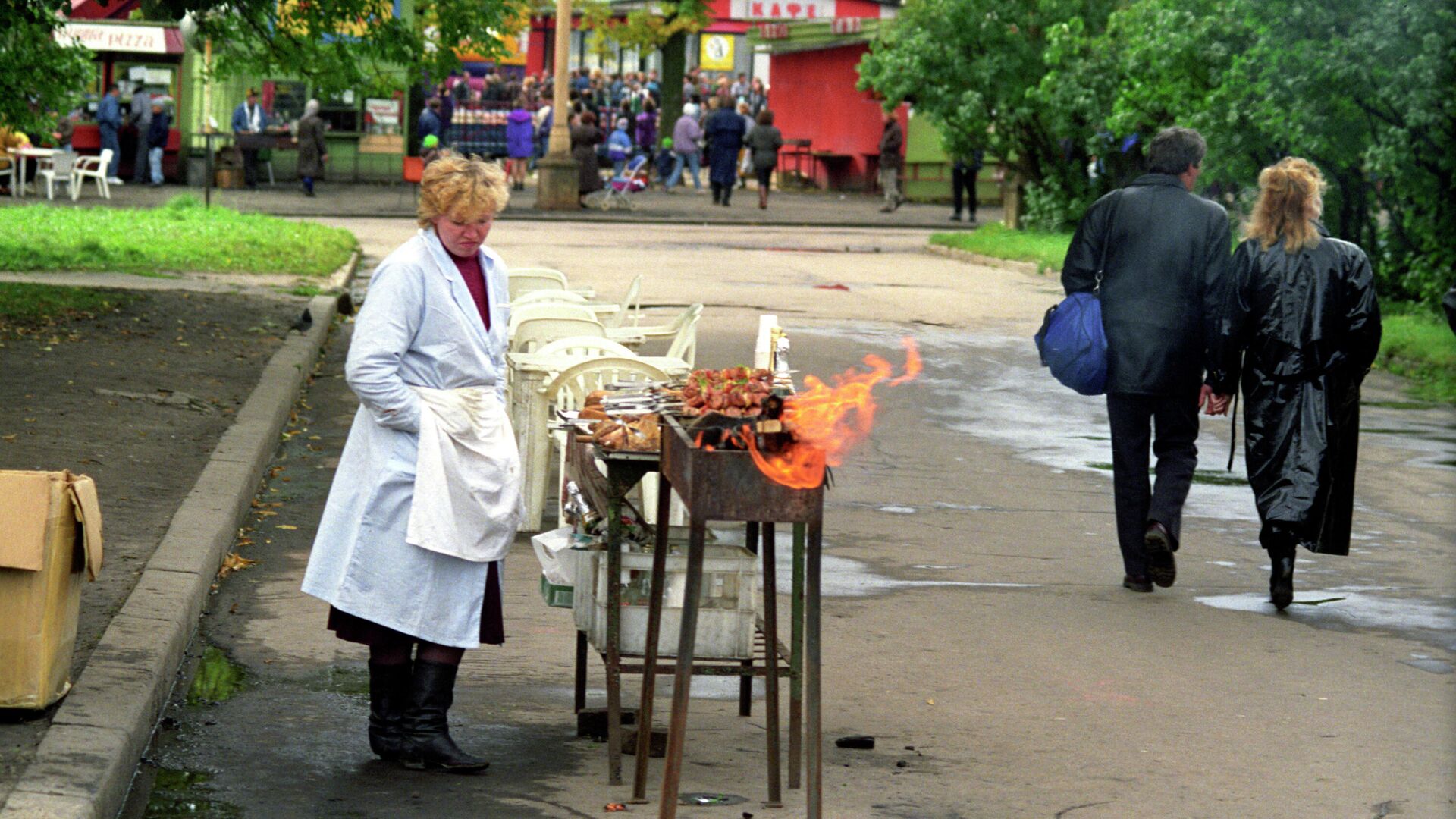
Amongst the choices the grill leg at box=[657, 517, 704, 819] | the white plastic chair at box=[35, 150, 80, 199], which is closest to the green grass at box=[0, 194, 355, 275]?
the white plastic chair at box=[35, 150, 80, 199]

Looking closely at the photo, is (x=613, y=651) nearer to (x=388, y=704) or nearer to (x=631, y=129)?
(x=388, y=704)

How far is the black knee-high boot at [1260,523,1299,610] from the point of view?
7.89 meters

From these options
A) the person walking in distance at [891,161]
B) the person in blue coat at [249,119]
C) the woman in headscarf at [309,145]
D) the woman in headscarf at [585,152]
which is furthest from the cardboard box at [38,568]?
the person in blue coat at [249,119]

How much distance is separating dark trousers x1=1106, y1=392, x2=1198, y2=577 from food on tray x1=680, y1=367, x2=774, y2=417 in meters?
3.15

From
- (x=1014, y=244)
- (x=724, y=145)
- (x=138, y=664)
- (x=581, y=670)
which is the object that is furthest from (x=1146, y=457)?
(x=724, y=145)

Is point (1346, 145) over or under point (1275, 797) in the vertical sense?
over

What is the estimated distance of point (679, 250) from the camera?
87.9 feet

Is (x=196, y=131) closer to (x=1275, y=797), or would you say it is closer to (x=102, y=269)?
(x=102, y=269)

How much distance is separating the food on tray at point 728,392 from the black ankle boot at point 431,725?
3.44 ft

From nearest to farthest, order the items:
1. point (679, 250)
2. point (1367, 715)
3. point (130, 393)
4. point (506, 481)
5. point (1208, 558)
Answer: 1. point (506, 481)
2. point (1367, 715)
3. point (1208, 558)
4. point (130, 393)
5. point (679, 250)

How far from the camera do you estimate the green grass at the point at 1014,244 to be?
85.8 ft

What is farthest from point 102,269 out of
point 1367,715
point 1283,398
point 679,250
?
point 1367,715

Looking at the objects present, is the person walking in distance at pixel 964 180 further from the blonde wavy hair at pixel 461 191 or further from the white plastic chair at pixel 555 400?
the blonde wavy hair at pixel 461 191

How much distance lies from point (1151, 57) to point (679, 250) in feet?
24.1
